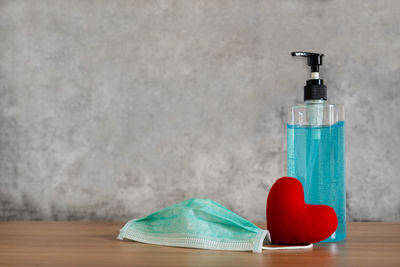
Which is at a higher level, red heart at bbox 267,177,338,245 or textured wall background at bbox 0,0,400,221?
textured wall background at bbox 0,0,400,221

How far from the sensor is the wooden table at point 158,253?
575 mm

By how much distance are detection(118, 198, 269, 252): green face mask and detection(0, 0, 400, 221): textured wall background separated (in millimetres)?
218

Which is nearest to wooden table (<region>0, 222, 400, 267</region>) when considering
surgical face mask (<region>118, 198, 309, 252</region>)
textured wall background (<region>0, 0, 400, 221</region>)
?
surgical face mask (<region>118, 198, 309, 252</region>)

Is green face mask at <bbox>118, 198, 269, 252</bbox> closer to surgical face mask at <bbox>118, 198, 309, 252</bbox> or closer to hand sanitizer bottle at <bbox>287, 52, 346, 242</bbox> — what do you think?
surgical face mask at <bbox>118, 198, 309, 252</bbox>

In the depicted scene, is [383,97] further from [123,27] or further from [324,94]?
[123,27]

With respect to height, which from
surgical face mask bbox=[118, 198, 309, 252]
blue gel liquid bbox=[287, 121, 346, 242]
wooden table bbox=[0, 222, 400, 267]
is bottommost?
wooden table bbox=[0, 222, 400, 267]

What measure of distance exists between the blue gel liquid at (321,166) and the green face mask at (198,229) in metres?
0.11

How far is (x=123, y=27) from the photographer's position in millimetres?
973

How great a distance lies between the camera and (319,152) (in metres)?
0.72

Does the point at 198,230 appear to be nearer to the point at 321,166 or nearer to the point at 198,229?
the point at 198,229

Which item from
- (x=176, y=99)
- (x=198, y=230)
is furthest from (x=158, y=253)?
(x=176, y=99)

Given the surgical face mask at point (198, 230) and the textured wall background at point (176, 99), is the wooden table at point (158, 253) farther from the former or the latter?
the textured wall background at point (176, 99)

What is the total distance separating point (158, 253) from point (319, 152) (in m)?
0.29

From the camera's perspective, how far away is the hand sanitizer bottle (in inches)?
28.4
